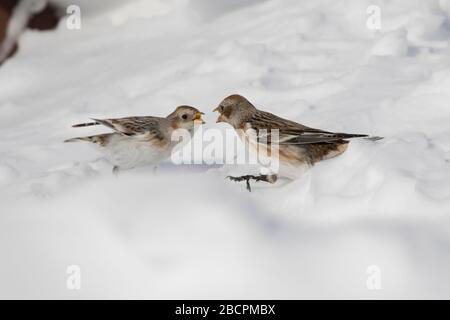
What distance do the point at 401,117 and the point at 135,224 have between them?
2.27m

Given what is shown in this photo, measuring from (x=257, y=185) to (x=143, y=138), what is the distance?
30.8 inches

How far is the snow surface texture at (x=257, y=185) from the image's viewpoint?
3867mm

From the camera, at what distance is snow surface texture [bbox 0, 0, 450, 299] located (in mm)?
3867

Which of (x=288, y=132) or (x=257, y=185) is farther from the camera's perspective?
(x=257, y=185)

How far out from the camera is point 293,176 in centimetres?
473

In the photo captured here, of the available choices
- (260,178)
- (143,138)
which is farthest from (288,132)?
(143,138)

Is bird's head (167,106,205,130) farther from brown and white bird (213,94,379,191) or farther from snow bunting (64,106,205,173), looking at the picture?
brown and white bird (213,94,379,191)

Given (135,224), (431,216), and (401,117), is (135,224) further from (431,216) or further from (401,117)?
(401,117)

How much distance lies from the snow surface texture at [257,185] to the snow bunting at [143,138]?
0.45 feet

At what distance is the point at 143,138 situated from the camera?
481cm

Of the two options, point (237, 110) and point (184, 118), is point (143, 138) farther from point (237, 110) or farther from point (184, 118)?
point (237, 110)

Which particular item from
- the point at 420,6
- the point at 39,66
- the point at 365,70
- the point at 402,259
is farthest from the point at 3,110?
the point at 402,259

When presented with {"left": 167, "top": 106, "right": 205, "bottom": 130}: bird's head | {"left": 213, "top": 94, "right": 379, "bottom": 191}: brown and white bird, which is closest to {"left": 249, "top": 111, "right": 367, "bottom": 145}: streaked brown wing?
{"left": 213, "top": 94, "right": 379, "bottom": 191}: brown and white bird

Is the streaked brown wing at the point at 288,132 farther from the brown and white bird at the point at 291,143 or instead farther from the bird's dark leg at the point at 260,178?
the bird's dark leg at the point at 260,178
